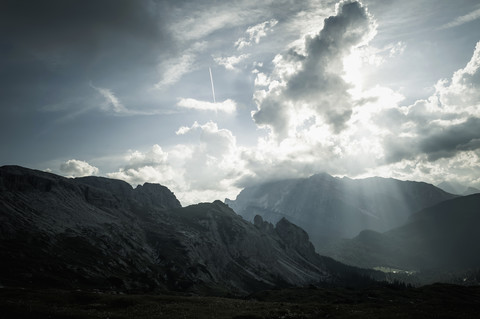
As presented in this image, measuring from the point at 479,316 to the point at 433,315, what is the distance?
186 inches

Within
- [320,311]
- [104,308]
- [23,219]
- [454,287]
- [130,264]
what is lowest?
[454,287]

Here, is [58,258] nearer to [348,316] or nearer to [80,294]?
[80,294]

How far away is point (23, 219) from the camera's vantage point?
16812cm

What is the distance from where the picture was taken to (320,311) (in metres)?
42.0

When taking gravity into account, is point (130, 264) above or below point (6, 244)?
below

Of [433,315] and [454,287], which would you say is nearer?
[433,315]

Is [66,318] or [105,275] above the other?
[66,318]

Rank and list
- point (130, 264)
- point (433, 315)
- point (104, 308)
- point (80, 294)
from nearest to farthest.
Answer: point (433, 315)
point (104, 308)
point (80, 294)
point (130, 264)

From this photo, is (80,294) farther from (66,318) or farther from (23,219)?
(23,219)

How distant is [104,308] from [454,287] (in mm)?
172423

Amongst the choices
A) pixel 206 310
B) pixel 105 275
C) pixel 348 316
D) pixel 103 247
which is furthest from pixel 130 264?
pixel 348 316

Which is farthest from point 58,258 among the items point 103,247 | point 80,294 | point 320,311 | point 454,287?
point 454,287

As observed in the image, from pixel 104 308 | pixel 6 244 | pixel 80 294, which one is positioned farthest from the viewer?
pixel 6 244

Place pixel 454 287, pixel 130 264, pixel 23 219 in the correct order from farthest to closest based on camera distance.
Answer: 1. pixel 130 264
2. pixel 23 219
3. pixel 454 287
